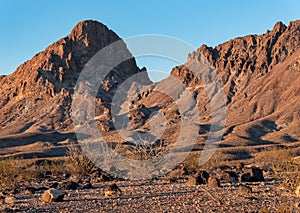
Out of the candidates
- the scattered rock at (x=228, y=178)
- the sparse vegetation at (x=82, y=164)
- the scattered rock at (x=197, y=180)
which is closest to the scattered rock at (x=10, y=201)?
the scattered rock at (x=197, y=180)

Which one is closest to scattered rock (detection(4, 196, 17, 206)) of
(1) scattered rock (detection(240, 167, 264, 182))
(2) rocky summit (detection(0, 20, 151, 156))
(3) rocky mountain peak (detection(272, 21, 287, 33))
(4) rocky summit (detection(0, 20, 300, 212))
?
(4) rocky summit (detection(0, 20, 300, 212))

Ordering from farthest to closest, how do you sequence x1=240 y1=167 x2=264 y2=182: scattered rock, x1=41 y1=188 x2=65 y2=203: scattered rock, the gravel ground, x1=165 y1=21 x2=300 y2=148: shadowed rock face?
x1=165 y1=21 x2=300 y2=148: shadowed rock face < x1=240 y1=167 x2=264 y2=182: scattered rock < x1=41 y1=188 x2=65 y2=203: scattered rock < the gravel ground

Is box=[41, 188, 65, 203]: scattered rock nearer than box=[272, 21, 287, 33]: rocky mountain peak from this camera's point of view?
Yes

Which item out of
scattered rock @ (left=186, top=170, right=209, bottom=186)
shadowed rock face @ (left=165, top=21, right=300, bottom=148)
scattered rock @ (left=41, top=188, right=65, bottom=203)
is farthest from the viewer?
shadowed rock face @ (left=165, top=21, right=300, bottom=148)

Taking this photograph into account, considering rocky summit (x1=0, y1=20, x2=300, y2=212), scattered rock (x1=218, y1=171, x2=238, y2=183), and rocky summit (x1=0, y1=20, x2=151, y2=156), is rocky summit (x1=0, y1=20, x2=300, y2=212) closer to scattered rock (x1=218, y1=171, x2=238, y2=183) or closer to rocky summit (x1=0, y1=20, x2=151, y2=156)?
rocky summit (x1=0, y1=20, x2=151, y2=156)

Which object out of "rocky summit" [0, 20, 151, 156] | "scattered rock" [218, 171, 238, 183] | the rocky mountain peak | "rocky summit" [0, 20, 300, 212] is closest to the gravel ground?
"scattered rock" [218, 171, 238, 183]

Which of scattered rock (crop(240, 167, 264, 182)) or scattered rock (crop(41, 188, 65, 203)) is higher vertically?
scattered rock (crop(240, 167, 264, 182))

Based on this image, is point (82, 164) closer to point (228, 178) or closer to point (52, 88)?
point (228, 178)

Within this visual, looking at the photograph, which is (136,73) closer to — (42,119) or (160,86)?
(160,86)

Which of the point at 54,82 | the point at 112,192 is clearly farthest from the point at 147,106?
the point at 112,192

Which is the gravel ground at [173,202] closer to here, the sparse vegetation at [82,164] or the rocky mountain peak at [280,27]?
the sparse vegetation at [82,164]

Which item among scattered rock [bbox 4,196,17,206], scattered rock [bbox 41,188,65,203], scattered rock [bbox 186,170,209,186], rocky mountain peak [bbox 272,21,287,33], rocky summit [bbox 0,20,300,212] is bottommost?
scattered rock [bbox 4,196,17,206]

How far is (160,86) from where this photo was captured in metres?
173

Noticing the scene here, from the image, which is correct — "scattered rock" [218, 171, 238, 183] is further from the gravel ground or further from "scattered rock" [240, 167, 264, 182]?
the gravel ground
